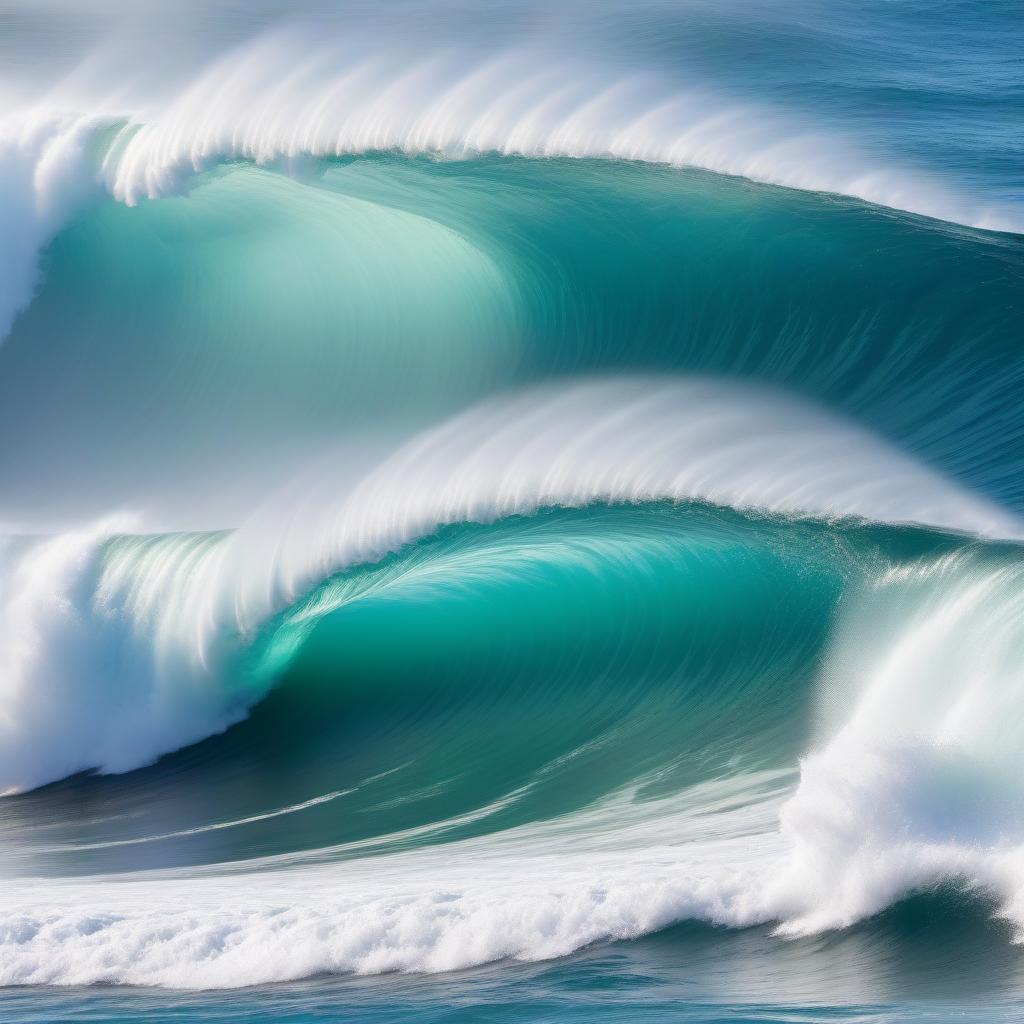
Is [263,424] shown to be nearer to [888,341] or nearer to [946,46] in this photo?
[888,341]

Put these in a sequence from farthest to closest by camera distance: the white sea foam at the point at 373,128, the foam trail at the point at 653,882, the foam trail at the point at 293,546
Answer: the white sea foam at the point at 373,128
the foam trail at the point at 293,546
the foam trail at the point at 653,882

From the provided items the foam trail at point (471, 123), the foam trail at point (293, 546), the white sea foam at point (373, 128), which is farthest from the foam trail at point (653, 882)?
the white sea foam at point (373, 128)

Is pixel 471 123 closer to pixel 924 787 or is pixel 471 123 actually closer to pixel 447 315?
pixel 447 315

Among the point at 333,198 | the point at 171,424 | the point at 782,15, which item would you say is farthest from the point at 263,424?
the point at 782,15

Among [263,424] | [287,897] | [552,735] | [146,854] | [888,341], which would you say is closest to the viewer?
[287,897]

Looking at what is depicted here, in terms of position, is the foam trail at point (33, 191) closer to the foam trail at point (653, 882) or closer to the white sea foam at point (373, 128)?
the white sea foam at point (373, 128)

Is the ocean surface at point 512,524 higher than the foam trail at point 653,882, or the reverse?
the ocean surface at point 512,524

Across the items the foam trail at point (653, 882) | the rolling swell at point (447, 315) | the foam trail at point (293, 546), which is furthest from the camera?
the rolling swell at point (447, 315)

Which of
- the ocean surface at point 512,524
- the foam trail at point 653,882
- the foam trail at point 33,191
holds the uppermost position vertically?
the foam trail at point 33,191

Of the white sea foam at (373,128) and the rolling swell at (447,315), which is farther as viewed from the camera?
the white sea foam at (373,128)

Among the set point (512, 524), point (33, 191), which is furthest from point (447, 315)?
point (33, 191)
